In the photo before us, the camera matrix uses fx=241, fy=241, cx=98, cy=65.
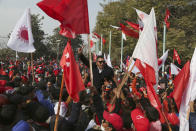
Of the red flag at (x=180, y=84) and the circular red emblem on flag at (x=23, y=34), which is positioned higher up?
the circular red emblem on flag at (x=23, y=34)

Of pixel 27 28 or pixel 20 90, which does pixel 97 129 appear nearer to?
pixel 20 90

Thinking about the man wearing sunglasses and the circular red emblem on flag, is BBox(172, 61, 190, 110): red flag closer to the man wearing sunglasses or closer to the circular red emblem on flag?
the man wearing sunglasses

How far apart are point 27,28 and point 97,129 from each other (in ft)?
14.8

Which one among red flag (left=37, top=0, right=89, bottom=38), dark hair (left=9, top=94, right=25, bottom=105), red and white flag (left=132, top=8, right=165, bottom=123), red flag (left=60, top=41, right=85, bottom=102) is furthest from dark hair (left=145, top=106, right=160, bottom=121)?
dark hair (left=9, top=94, right=25, bottom=105)

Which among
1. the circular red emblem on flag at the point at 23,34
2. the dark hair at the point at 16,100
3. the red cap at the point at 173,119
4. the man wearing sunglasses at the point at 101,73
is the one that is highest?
the circular red emblem on flag at the point at 23,34

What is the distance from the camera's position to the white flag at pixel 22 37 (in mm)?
6059

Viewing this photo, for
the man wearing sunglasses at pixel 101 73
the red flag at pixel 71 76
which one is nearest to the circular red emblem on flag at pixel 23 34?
the man wearing sunglasses at pixel 101 73

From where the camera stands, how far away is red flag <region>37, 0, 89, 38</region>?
3.28m

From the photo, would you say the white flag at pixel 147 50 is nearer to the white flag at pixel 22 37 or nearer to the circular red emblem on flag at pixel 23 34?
the white flag at pixel 22 37

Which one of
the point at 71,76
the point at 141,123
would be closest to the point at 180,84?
the point at 141,123

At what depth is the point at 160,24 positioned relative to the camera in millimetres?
22531

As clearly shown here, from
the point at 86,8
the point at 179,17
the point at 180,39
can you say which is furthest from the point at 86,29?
the point at 179,17

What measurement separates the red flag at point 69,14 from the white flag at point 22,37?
257 centimetres

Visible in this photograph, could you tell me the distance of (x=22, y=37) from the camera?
6277mm
